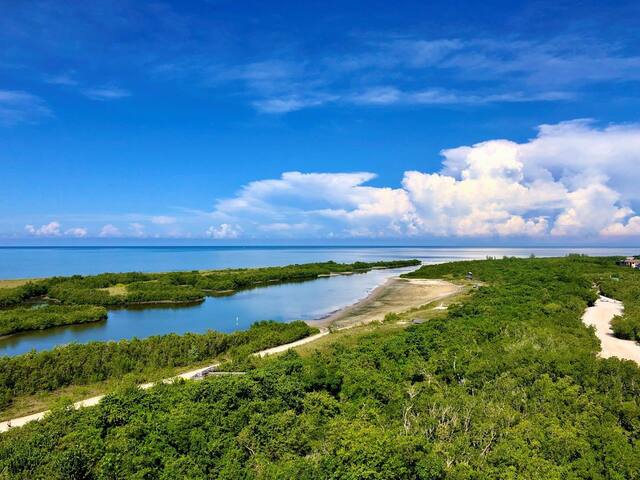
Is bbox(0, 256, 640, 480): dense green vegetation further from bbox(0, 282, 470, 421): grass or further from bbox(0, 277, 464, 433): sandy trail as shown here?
bbox(0, 277, 464, 433): sandy trail

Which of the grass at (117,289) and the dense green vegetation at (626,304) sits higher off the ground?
the dense green vegetation at (626,304)

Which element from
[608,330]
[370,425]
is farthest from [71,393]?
[608,330]

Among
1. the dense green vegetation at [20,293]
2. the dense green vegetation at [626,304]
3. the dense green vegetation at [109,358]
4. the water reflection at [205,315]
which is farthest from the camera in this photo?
the dense green vegetation at [20,293]

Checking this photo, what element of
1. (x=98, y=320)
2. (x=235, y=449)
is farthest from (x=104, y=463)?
(x=98, y=320)

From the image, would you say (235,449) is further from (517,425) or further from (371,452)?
(517,425)

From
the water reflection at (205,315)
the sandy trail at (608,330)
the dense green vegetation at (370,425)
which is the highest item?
the dense green vegetation at (370,425)

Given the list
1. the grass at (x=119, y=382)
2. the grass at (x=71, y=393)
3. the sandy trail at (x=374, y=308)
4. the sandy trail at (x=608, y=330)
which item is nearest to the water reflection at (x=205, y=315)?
the sandy trail at (x=374, y=308)

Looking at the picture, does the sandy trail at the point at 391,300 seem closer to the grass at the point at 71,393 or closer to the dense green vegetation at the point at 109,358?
the dense green vegetation at the point at 109,358
